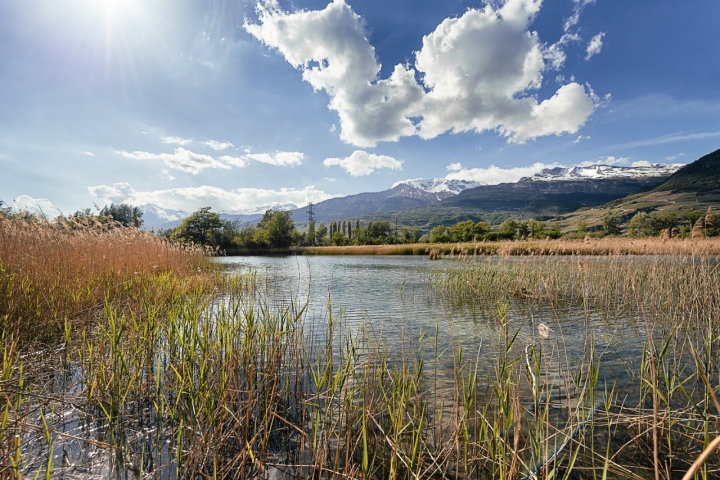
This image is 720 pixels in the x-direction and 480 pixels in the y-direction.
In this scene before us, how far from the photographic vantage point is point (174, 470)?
282cm

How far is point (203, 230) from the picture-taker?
247 feet

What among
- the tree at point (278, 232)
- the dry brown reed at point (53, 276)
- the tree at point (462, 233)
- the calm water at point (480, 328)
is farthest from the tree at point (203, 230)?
the calm water at point (480, 328)

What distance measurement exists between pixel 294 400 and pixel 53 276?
17.4 ft

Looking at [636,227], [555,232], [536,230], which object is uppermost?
[636,227]

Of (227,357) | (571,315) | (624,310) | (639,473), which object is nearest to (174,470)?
(227,357)

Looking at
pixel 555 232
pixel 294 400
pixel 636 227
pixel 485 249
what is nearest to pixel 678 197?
pixel 555 232

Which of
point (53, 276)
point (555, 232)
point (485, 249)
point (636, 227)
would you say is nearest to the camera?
point (53, 276)

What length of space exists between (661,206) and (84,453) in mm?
219093

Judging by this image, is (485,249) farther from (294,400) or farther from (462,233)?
(462,233)

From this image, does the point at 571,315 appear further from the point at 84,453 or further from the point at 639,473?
the point at 84,453

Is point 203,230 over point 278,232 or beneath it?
over

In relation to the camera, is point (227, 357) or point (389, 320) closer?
point (227, 357)

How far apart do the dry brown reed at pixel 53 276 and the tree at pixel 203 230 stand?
210ft

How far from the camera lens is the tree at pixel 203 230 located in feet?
236
